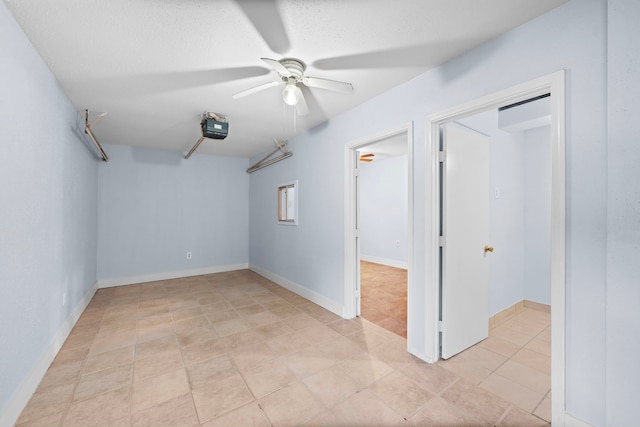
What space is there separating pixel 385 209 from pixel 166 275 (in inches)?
201

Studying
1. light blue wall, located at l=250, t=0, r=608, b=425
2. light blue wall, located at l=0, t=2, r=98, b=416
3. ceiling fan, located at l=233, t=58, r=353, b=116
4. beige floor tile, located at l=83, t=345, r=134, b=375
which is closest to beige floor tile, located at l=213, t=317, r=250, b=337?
beige floor tile, located at l=83, t=345, r=134, b=375

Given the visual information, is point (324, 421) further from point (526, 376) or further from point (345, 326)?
point (526, 376)

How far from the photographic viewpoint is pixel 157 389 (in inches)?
76.5

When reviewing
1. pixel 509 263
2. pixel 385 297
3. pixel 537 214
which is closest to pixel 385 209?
pixel 385 297

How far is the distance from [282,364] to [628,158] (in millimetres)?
2642

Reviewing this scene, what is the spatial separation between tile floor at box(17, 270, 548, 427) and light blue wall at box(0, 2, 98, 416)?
388mm

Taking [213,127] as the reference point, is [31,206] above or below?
below

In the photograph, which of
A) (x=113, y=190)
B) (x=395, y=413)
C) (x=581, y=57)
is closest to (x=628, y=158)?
(x=581, y=57)

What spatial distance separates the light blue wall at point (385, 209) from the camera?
20.2 feet

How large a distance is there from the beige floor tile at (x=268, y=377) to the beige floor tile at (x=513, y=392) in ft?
4.96

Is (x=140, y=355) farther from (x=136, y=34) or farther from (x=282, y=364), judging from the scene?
(x=136, y=34)

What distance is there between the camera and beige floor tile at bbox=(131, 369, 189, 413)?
181 cm

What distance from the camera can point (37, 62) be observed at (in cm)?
198

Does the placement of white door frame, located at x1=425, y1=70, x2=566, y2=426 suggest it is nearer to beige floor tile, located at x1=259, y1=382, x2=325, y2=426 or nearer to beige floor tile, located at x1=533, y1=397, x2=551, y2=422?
beige floor tile, located at x1=533, y1=397, x2=551, y2=422
